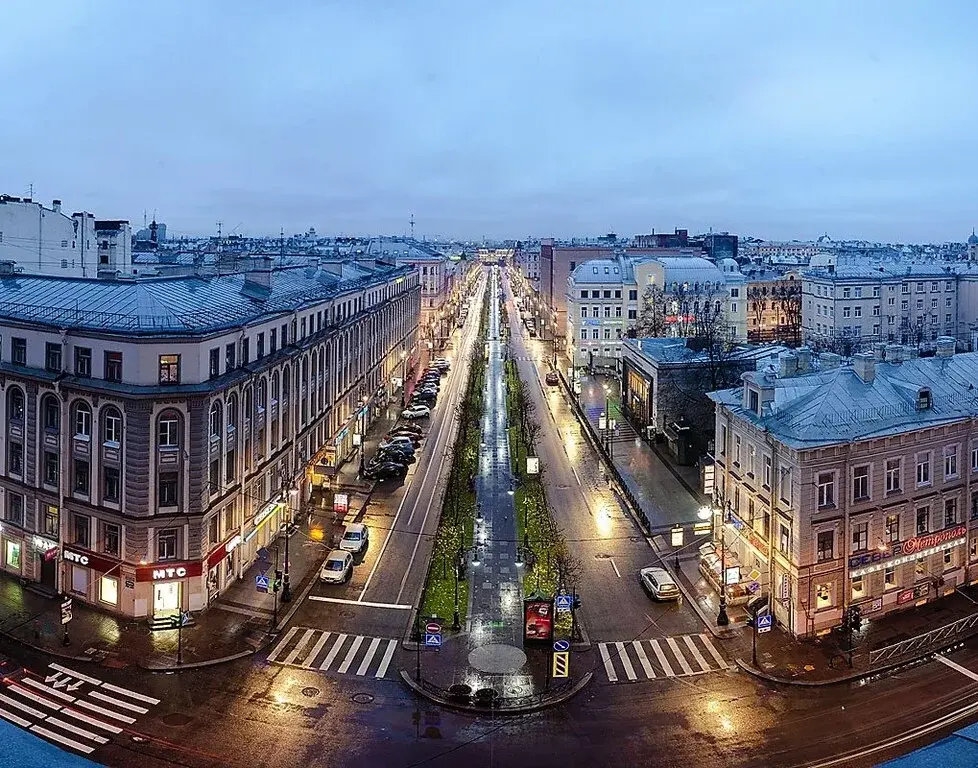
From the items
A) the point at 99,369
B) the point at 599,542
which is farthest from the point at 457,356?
the point at 99,369

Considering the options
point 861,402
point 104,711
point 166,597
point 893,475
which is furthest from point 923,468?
point 104,711

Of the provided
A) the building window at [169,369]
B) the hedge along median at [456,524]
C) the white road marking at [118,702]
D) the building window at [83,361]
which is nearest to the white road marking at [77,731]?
the white road marking at [118,702]

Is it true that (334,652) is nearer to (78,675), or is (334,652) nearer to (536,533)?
(78,675)

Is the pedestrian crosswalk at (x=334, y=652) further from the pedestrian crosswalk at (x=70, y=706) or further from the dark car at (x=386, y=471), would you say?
the dark car at (x=386, y=471)

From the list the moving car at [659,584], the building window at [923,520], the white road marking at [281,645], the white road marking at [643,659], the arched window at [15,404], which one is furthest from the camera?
the arched window at [15,404]

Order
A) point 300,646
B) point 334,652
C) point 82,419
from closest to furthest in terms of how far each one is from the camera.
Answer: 1. point 334,652
2. point 300,646
3. point 82,419

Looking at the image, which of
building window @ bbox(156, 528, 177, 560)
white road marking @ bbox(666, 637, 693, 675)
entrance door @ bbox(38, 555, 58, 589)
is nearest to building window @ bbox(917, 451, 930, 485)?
white road marking @ bbox(666, 637, 693, 675)
